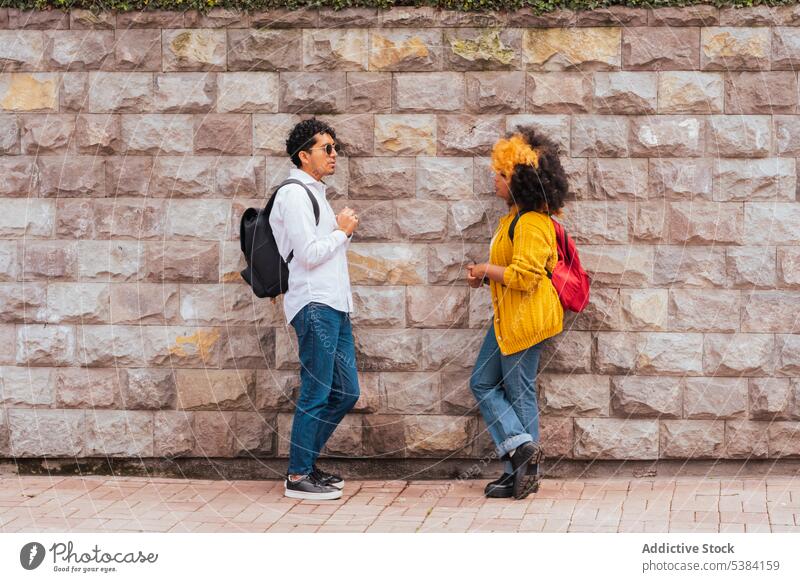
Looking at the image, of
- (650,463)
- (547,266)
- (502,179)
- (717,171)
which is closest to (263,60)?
(502,179)

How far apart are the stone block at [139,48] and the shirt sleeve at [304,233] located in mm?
1499

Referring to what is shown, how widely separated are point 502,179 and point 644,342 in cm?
146

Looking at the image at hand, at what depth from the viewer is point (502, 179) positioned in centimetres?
720

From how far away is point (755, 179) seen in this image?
7.59 m

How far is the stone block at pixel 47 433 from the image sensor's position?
800 centimetres

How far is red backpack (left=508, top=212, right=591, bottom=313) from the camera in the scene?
722cm

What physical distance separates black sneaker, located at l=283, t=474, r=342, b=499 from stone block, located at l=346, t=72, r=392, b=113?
93.9 inches

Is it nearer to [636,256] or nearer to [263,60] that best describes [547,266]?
[636,256]

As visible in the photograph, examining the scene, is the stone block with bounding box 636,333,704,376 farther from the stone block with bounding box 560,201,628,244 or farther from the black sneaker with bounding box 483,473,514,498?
the black sneaker with bounding box 483,473,514,498

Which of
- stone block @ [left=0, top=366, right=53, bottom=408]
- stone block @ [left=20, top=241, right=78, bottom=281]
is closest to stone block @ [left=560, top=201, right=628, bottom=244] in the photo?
stone block @ [left=20, top=241, right=78, bottom=281]

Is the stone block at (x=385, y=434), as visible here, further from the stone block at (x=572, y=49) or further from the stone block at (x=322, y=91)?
the stone block at (x=572, y=49)

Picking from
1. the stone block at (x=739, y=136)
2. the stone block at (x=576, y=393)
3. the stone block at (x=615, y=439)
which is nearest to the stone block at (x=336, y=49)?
the stone block at (x=739, y=136)

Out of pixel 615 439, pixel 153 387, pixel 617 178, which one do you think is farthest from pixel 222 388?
pixel 617 178

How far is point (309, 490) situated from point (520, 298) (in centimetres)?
173
